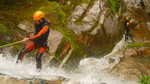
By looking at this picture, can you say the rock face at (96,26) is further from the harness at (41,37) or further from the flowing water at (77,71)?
the harness at (41,37)

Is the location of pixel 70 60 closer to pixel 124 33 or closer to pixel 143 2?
pixel 124 33

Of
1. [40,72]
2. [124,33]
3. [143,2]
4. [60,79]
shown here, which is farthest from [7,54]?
[143,2]

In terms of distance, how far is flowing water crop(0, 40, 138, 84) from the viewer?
1116cm

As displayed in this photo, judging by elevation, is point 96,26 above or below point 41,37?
above

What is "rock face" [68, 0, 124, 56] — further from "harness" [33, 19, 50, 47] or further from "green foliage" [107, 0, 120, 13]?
"harness" [33, 19, 50, 47]

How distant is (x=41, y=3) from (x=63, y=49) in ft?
10.2

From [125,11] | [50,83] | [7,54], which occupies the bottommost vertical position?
[50,83]

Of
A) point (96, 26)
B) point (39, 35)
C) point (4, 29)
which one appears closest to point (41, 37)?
point (39, 35)

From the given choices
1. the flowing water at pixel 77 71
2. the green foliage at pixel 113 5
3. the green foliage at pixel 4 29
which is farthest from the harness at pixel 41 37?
the green foliage at pixel 113 5

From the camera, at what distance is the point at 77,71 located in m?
13.8

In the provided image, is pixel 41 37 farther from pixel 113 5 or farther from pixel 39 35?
pixel 113 5

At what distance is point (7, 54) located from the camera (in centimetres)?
1350

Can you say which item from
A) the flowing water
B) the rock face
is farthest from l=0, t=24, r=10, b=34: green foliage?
the rock face

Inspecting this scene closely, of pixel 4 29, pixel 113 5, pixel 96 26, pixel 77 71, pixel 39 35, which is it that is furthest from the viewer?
pixel 113 5
